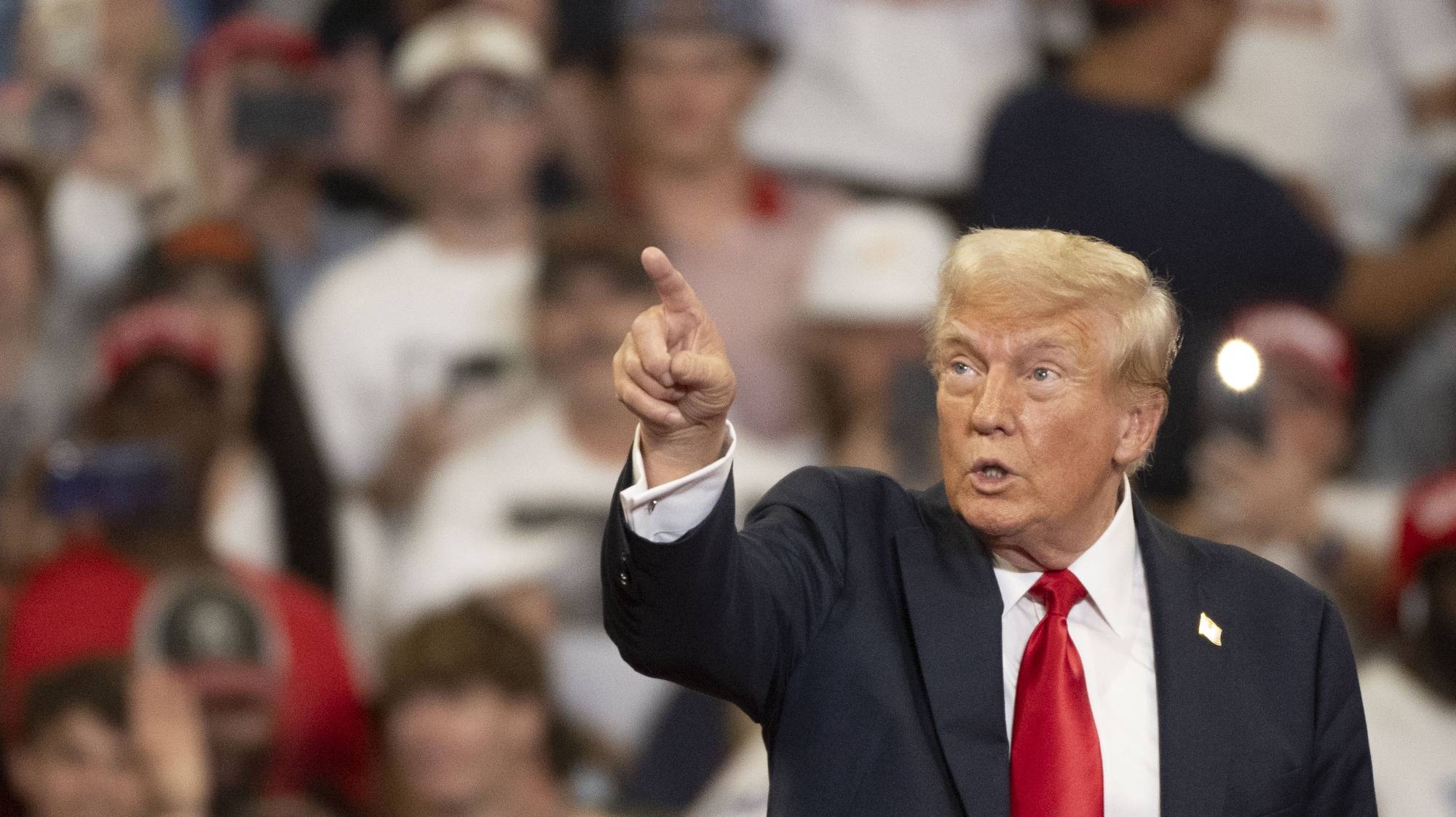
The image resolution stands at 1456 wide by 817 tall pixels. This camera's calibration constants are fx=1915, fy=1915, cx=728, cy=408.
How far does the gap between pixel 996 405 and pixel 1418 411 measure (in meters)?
2.69

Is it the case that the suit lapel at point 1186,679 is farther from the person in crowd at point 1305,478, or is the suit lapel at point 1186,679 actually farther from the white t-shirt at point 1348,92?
the white t-shirt at point 1348,92

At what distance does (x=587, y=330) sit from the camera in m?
3.67

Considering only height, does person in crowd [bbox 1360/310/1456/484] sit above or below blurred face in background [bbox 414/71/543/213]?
below

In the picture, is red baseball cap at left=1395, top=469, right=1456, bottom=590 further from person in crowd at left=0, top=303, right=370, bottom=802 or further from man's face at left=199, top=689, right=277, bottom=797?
man's face at left=199, top=689, right=277, bottom=797

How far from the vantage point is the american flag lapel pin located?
1500mm

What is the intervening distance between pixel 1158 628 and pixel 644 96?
2.61 meters

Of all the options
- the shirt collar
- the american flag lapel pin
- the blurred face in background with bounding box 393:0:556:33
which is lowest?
the american flag lapel pin

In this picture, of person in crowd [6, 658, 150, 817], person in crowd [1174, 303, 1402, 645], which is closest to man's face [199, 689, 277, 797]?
person in crowd [6, 658, 150, 817]

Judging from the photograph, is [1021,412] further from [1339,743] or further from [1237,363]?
[1237,363]

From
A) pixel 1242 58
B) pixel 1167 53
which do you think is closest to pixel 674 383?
pixel 1167 53

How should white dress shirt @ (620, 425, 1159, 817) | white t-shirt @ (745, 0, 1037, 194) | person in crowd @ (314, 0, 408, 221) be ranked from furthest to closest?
person in crowd @ (314, 0, 408, 221)
white t-shirt @ (745, 0, 1037, 194)
white dress shirt @ (620, 425, 1159, 817)

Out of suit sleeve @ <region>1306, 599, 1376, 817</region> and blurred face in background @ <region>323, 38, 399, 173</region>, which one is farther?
blurred face in background @ <region>323, 38, 399, 173</region>

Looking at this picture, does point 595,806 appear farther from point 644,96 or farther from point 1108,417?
point 1108,417

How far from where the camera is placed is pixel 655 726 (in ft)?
11.1
